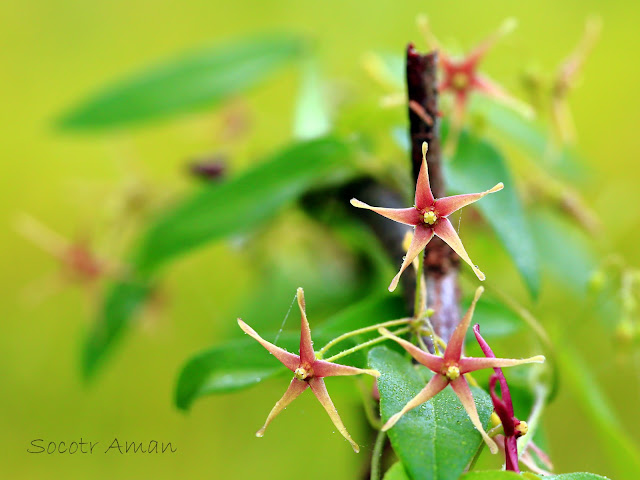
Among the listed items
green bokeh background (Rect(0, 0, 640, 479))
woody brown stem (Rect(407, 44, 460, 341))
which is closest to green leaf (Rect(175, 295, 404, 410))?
woody brown stem (Rect(407, 44, 460, 341))

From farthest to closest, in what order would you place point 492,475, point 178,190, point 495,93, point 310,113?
point 178,190, point 310,113, point 495,93, point 492,475

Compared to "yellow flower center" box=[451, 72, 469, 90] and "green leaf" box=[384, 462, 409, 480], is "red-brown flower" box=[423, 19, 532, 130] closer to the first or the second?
"yellow flower center" box=[451, 72, 469, 90]

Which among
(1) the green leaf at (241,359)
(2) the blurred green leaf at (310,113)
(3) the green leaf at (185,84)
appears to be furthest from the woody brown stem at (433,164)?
(3) the green leaf at (185,84)

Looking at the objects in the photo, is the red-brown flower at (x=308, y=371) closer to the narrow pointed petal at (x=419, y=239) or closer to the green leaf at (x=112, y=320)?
the narrow pointed petal at (x=419, y=239)

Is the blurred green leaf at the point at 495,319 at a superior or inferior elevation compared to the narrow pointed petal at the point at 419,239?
inferior

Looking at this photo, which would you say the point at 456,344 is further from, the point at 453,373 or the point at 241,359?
the point at 241,359

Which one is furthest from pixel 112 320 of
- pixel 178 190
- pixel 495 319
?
pixel 495 319

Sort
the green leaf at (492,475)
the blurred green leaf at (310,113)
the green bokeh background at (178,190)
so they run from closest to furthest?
the green leaf at (492,475), the blurred green leaf at (310,113), the green bokeh background at (178,190)
